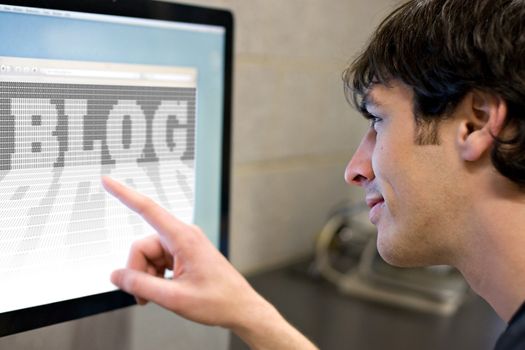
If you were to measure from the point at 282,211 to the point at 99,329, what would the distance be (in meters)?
0.62

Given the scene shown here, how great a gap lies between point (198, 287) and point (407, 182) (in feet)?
0.87

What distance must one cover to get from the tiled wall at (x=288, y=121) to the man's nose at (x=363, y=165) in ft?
1.51

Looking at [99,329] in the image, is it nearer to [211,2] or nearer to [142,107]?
[142,107]

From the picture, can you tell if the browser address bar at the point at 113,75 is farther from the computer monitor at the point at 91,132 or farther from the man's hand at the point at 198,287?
the man's hand at the point at 198,287

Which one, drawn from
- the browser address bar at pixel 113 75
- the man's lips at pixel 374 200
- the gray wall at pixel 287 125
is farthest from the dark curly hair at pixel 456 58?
the gray wall at pixel 287 125

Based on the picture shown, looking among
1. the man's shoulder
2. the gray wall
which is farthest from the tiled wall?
the man's shoulder

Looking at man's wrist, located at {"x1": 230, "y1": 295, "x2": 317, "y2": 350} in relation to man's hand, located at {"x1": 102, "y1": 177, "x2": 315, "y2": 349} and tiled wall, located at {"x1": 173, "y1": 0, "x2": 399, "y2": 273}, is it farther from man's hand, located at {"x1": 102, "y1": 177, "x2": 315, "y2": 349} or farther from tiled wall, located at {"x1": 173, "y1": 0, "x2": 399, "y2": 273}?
tiled wall, located at {"x1": 173, "y1": 0, "x2": 399, "y2": 273}

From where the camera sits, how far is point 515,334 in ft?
2.11

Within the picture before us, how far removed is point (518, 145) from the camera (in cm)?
64

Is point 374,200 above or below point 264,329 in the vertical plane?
above

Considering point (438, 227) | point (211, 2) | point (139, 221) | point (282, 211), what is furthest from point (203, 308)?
point (282, 211)

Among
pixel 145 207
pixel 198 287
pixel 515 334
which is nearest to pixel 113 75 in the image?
pixel 145 207

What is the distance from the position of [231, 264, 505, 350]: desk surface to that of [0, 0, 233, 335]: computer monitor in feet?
1.22

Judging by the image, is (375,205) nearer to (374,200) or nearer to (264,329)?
(374,200)
